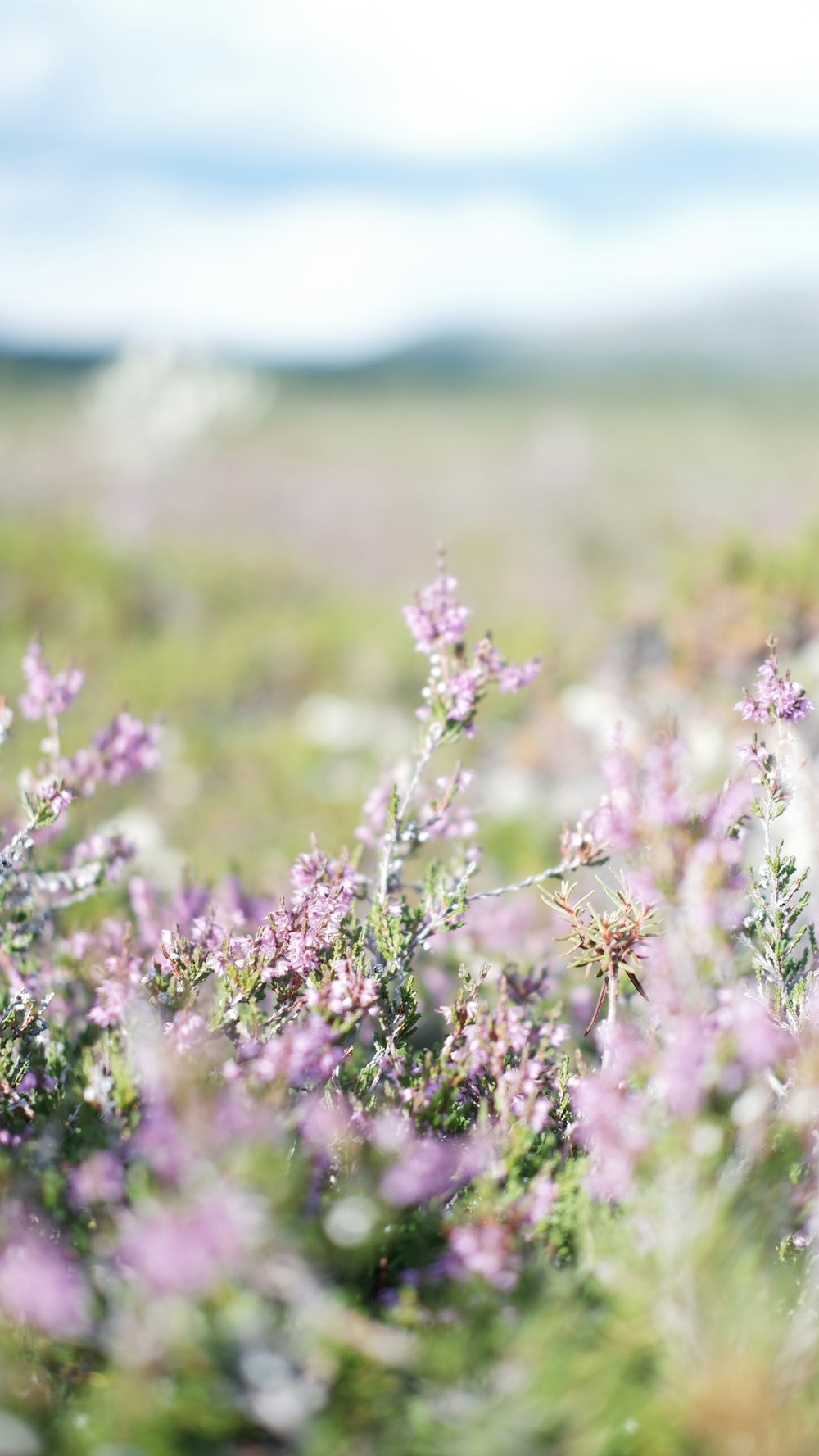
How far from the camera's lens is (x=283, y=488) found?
40.7 metres

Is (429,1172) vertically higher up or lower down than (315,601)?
lower down

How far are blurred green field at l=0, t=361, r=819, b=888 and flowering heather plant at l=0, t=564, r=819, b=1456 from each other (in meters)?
0.96

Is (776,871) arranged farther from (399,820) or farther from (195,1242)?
(195,1242)

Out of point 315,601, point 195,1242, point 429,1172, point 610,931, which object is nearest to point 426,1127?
point 429,1172

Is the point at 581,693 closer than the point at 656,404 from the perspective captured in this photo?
Yes

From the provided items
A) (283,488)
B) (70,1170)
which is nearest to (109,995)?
(70,1170)

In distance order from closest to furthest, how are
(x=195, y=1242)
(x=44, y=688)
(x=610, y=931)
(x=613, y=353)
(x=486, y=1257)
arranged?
(x=195, y=1242)
(x=486, y=1257)
(x=610, y=931)
(x=44, y=688)
(x=613, y=353)

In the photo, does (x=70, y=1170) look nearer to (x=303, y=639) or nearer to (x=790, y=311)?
(x=303, y=639)

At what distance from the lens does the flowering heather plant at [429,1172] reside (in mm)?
1719

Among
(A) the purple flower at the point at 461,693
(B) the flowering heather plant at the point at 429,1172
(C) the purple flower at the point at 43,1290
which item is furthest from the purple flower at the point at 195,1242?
(A) the purple flower at the point at 461,693

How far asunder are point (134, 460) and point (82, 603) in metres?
27.8

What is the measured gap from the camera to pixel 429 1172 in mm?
2096

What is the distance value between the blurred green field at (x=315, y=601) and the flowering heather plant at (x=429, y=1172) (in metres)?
0.96

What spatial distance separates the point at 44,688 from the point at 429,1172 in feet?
7.11
